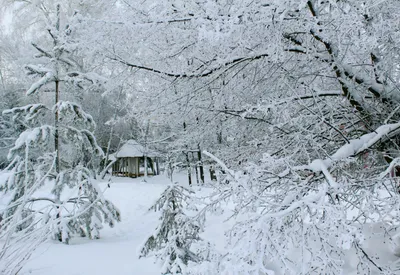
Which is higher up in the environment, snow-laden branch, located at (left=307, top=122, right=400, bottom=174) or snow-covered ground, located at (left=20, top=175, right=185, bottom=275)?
snow-laden branch, located at (left=307, top=122, right=400, bottom=174)

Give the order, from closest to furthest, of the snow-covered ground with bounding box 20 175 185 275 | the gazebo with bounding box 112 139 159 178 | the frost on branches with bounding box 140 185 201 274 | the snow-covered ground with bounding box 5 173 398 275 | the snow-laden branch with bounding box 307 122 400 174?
the snow-laden branch with bounding box 307 122 400 174 → the snow-covered ground with bounding box 5 173 398 275 → the frost on branches with bounding box 140 185 201 274 → the snow-covered ground with bounding box 20 175 185 275 → the gazebo with bounding box 112 139 159 178

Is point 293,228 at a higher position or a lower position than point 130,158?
lower

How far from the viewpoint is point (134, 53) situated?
4.55 meters

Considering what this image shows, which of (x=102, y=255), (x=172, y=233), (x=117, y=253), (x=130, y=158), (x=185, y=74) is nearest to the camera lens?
(x=185, y=74)

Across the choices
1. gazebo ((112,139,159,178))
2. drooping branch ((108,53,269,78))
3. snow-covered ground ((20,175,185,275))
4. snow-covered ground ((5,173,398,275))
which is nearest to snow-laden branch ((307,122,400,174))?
snow-covered ground ((5,173,398,275))

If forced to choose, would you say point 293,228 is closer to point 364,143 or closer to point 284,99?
point 364,143

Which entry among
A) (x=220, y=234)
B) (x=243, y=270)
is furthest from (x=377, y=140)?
(x=220, y=234)

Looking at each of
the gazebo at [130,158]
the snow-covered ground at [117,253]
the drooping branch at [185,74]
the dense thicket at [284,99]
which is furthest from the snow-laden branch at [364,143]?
the gazebo at [130,158]

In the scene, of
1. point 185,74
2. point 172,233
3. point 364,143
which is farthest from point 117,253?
point 364,143

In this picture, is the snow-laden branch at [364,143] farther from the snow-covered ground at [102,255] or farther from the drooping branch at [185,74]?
the snow-covered ground at [102,255]

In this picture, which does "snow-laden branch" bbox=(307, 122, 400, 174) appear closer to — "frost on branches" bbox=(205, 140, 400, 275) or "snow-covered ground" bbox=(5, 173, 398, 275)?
"frost on branches" bbox=(205, 140, 400, 275)

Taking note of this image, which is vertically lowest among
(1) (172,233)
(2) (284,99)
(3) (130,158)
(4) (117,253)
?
(4) (117,253)

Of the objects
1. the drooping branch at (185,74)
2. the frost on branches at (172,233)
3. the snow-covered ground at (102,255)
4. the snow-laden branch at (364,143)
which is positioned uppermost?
the drooping branch at (185,74)

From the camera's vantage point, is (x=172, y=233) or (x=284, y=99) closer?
(x=284, y=99)
